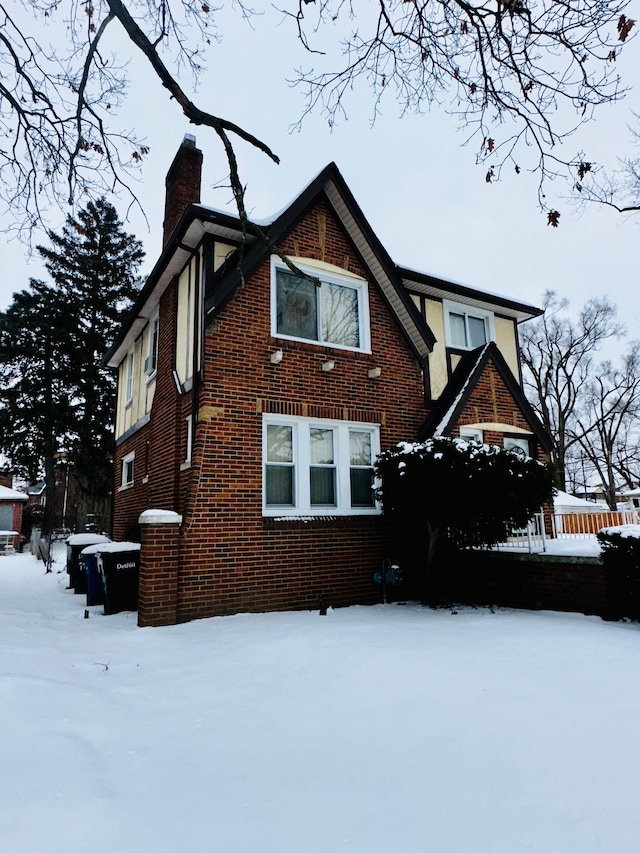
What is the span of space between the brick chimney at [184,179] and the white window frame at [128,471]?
17.1 feet

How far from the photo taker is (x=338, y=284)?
32.1 ft

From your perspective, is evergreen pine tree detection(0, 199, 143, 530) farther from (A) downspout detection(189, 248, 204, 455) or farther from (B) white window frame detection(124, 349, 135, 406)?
(A) downspout detection(189, 248, 204, 455)

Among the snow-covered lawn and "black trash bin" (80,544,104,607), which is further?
"black trash bin" (80,544,104,607)

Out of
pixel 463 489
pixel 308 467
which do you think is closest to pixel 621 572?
pixel 463 489

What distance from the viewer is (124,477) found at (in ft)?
43.8

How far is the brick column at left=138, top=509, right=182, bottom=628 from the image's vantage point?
691 centimetres

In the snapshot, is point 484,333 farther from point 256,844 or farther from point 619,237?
point 256,844

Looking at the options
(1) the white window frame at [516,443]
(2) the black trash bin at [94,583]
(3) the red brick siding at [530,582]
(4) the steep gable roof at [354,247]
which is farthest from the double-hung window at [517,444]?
(2) the black trash bin at [94,583]

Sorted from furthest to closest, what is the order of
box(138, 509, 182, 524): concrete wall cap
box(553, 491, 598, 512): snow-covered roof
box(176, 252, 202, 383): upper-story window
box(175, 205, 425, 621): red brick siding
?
box(553, 491, 598, 512): snow-covered roof → box(176, 252, 202, 383): upper-story window → box(175, 205, 425, 621): red brick siding → box(138, 509, 182, 524): concrete wall cap

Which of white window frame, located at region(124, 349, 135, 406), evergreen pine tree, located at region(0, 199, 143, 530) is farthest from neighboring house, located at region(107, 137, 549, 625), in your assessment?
evergreen pine tree, located at region(0, 199, 143, 530)

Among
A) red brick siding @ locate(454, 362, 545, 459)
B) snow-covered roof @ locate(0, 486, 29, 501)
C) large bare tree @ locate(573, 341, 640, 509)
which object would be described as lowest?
snow-covered roof @ locate(0, 486, 29, 501)

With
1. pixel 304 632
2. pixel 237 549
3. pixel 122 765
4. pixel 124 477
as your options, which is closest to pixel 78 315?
pixel 124 477

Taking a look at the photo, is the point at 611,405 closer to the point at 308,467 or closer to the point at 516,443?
the point at 516,443

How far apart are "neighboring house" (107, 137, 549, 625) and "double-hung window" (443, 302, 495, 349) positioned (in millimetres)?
123
